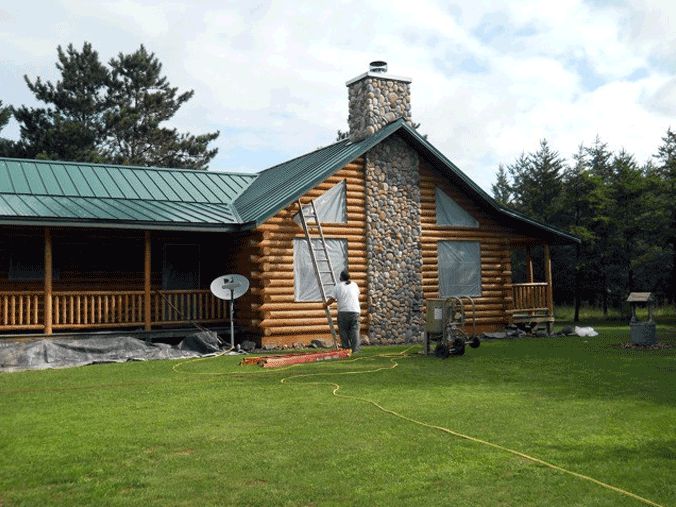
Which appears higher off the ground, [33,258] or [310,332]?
[33,258]

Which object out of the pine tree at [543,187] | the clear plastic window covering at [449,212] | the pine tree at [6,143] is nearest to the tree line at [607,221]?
the pine tree at [543,187]

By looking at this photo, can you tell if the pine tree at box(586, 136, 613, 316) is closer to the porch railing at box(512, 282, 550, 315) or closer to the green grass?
the green grass

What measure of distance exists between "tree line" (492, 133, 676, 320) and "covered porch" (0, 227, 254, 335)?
19.2 meters

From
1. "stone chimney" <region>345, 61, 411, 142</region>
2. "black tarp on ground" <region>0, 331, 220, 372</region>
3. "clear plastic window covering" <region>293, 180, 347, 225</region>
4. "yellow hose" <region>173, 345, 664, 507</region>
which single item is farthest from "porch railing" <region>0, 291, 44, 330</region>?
"stone chimney" <region>345, 61, 411, 142</region>

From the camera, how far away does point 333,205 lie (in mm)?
19438

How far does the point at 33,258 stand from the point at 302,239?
655 centimetres

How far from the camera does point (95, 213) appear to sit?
17328mm

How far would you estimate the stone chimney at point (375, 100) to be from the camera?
20.3m

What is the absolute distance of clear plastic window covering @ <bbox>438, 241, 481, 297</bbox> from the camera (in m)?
21.0

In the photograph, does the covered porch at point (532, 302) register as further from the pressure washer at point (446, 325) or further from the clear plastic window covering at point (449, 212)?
the pressure washer at point (446, 325)

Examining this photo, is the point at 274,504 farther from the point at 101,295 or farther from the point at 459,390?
the point at 101,295

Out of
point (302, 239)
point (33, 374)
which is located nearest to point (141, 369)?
point (33, 374)

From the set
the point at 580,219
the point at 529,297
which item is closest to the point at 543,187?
the point at 580,219

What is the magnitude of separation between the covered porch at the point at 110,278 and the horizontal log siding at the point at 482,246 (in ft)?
16.6
